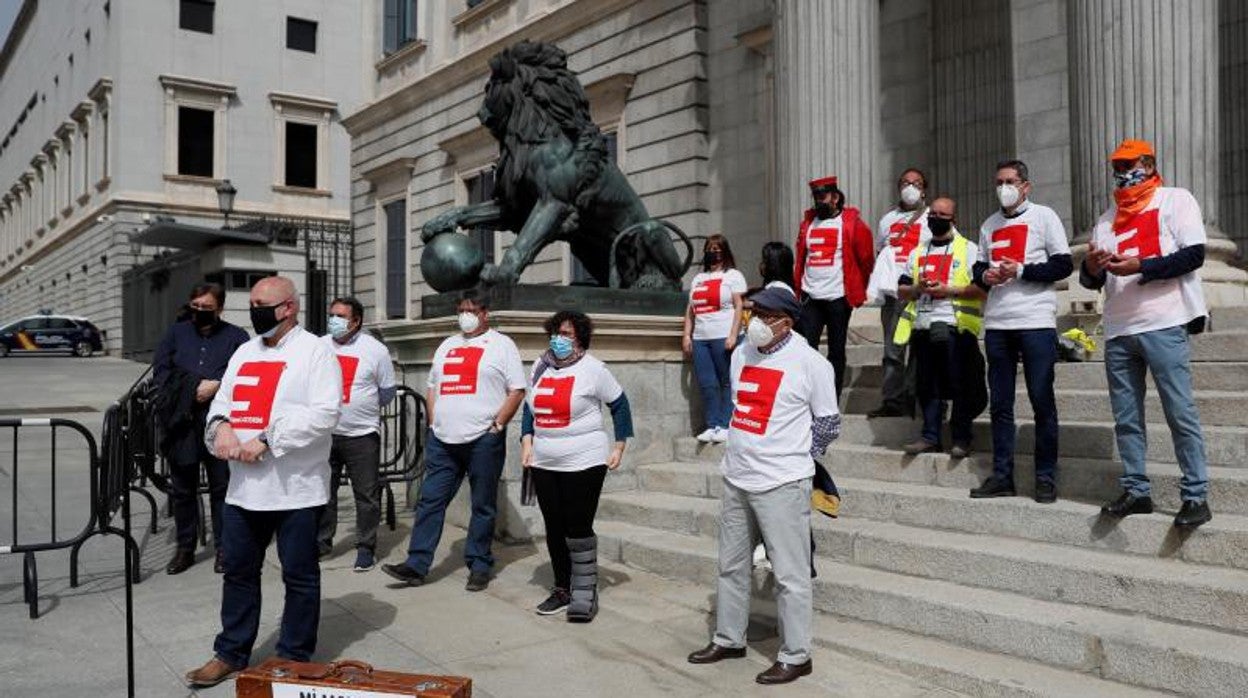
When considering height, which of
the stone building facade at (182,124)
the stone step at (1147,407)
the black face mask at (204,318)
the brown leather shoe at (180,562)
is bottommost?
the brown leather shoe at (180,562)

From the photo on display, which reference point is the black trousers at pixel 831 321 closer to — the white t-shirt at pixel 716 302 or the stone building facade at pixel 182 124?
the white t-shirt at pixel 716 302

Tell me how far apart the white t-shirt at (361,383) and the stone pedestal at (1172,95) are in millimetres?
5809

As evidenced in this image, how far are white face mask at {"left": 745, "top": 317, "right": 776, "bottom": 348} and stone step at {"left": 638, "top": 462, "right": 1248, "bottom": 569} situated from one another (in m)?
1.90

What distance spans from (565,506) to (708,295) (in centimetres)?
287

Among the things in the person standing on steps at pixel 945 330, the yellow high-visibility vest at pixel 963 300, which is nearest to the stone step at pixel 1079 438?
the person standing on steps at pixel 945 330

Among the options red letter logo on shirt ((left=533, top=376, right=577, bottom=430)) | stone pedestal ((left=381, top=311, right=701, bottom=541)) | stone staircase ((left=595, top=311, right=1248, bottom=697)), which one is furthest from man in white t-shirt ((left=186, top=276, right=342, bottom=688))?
stone pedestal ((left=381, top=311, right=701, bottom=541))

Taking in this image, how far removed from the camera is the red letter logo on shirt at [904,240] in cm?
739

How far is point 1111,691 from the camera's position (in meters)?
4.10

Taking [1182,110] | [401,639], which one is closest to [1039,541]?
[401,639]

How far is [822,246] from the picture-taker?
7660mm

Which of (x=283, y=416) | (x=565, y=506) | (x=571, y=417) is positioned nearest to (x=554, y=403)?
(x=571, y=417)

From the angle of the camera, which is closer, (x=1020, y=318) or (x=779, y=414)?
(x=779, y=414)

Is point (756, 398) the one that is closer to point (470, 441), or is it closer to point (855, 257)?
point (470, 441)

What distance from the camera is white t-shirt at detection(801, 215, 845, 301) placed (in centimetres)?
763
